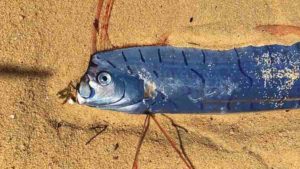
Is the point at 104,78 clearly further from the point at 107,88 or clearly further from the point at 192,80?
the point at 192,80

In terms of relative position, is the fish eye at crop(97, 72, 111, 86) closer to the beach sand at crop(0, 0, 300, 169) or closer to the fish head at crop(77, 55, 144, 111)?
the fish head at crop(77, 55, 144, 111)

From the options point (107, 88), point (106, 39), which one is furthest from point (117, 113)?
point (106, 39)

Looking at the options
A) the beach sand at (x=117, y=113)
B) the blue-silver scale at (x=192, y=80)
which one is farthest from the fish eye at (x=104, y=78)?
the beach sand at (x=117, y=113)

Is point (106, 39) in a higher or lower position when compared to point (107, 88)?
higher

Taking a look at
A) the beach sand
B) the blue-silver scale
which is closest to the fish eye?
the blue-silver scale

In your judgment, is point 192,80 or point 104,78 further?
point 192,80

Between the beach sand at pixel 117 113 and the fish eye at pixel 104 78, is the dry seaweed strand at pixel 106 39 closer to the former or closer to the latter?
the beach sand at pixel 117 113

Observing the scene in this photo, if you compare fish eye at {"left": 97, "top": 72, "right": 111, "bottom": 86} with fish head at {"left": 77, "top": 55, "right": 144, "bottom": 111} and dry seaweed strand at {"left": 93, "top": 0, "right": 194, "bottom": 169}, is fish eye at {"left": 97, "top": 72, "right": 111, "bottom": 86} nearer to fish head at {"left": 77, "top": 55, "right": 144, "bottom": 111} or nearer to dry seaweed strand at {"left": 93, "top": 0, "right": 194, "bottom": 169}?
fish head at {"left": 77, "top": 55, "right": 144, "bottom": 111}
